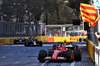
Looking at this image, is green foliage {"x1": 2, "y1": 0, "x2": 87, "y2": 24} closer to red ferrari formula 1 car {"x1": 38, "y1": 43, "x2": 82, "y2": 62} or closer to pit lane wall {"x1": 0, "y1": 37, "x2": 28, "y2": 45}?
pit lane wall {"x1": 0, "y1": 37, "x2": 28, "y2": 45}

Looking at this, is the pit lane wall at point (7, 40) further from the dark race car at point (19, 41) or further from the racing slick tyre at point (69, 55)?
the racing slick tyre at point (69, 55)

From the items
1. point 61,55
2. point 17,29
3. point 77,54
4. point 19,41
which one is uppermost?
point 17,29

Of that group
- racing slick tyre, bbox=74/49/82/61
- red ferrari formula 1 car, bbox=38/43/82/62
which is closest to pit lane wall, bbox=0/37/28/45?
red ferrari formula 1 car, bbox=38/43/82/62

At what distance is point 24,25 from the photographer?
52062mm

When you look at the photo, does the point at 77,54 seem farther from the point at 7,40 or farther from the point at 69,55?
the point at 7,40

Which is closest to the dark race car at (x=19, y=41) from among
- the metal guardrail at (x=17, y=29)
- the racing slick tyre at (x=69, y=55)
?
the metal guardrail at (x=17, y=29)

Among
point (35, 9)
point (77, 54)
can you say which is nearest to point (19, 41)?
point (77, 54)

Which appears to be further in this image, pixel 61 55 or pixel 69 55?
pixel 61 55

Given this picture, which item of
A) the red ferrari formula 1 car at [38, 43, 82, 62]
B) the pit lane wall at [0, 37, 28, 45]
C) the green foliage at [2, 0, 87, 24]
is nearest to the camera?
the red ferrari formula 1 car at [38, 43, 82, 62]

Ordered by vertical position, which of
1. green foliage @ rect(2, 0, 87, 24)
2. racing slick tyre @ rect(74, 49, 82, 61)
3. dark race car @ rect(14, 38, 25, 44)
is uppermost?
green foliage @ rect(2, 0, 87, 24)

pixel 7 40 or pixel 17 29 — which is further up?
pixel 17 29

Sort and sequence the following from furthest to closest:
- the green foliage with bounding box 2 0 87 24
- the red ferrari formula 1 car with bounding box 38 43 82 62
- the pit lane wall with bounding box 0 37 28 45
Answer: the green foliage with bounding box 2 0 87 24
the pit lane wall with bounding box 0 37 28 45
the red ferrari formula 1 car with bounding box 38 43 82 62

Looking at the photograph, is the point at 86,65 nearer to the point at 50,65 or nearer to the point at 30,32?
the point at 50,65

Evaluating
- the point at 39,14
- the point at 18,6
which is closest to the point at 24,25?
the point at 18,6
